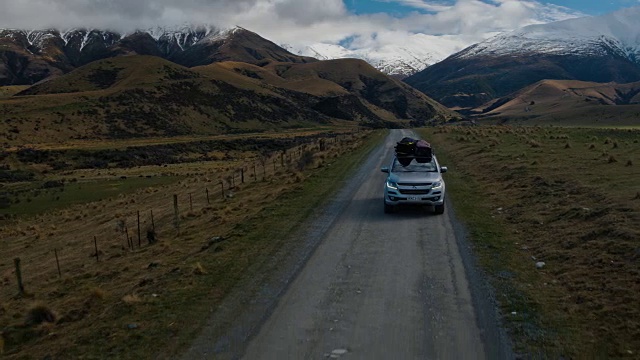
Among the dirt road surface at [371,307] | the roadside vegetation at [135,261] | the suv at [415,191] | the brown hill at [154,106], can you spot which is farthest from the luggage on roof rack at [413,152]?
the brown hill at [154,106]

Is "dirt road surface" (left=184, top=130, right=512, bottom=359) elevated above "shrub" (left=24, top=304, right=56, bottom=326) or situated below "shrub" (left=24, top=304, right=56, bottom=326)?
above

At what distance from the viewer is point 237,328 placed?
27.2 feet

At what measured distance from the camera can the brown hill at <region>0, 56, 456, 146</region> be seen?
330ft

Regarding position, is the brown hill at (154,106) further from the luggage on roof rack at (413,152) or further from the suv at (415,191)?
the suv at (415,191)

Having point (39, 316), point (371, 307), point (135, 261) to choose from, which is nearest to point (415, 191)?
point (371, 307)

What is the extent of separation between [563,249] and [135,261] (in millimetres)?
12136

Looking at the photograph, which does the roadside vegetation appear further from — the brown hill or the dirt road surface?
the brown hill

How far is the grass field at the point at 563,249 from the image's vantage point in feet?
25.3

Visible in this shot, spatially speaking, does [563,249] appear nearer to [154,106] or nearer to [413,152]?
[413,152]

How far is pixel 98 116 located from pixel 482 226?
108 m

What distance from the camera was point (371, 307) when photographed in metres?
9.00

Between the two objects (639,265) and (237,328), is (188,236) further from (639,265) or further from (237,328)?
(639,265)

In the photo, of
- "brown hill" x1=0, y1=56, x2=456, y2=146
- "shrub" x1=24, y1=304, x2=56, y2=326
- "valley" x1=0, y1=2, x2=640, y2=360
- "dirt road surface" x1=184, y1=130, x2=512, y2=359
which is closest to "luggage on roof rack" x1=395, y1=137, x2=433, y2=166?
"valley" x1=0, y1=2, x2=640, y2=360

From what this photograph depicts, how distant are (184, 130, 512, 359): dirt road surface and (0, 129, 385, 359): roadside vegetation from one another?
0.91 meters
